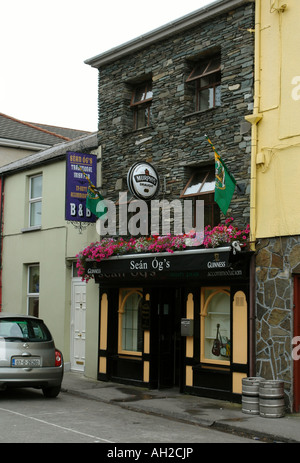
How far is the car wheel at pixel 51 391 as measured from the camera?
508 inches

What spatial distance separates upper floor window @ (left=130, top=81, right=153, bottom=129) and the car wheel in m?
6.67

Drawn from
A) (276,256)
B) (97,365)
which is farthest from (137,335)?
(276,256)

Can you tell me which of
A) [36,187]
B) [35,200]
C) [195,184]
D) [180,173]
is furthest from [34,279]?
[195,184]

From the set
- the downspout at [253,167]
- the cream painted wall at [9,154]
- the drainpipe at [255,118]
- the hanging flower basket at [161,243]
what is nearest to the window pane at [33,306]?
the hanging flower basket at [161,243]

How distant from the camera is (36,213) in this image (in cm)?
1944

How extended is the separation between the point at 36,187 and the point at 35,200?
417 mm

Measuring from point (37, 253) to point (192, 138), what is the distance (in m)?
6.83

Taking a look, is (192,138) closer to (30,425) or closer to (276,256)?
(276,256)

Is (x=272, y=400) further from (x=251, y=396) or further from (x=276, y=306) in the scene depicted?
(x=276, y=306)

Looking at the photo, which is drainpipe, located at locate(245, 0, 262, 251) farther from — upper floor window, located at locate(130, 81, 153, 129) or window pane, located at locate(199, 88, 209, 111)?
upper floor window, located at locate(130, 81, 153, 129)

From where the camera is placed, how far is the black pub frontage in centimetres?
1261

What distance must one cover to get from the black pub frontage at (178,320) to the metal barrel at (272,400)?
1111 mm

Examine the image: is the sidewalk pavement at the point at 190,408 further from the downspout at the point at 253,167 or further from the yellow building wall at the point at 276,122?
the yellow building wall at the point at 276,122

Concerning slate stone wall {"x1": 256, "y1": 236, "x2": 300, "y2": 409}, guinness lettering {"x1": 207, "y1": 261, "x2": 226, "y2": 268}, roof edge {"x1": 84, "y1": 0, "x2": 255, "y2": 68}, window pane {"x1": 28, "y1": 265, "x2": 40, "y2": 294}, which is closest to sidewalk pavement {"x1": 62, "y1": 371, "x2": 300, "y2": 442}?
slate stone wall {"x1": 256, "y1": 236, "x2": 300, "y2": 409}
